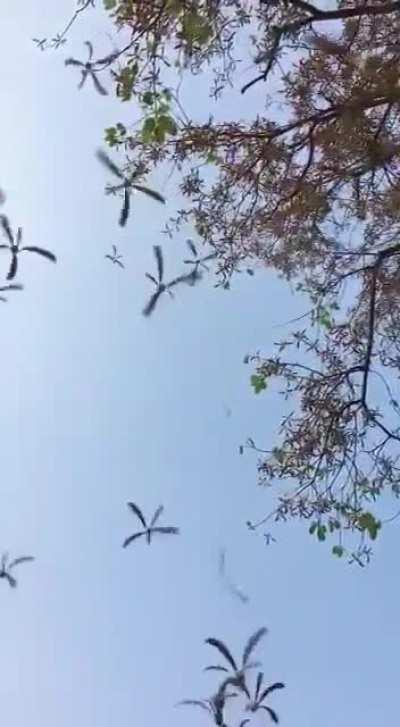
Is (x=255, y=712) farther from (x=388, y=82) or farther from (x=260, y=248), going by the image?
(x=388, y=82)

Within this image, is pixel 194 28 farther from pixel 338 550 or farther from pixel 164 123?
pixel 338 550

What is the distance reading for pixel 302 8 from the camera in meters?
1.90

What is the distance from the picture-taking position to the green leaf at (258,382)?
84.9 inches

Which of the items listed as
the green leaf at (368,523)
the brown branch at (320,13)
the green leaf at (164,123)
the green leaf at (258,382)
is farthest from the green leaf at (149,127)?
the green leaf at (368,523)

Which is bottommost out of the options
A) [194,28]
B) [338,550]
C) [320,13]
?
[338,550]

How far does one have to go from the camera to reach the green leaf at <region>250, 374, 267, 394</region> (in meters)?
2.16

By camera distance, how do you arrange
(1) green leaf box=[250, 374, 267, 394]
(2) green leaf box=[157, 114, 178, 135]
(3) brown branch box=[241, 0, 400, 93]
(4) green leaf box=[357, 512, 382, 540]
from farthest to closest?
(1) green leaf box=[250, 374, 267, 394], (4) green leaf box=[357, 512, 382, 540], (3) brown branch box=[241, 0, 400, 93], (2) green leaf box=[157, 114, 178, 135]

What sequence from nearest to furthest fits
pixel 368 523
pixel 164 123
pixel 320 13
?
1. pixel 164 123
2. pixel 320 13
3. pixel 368 523

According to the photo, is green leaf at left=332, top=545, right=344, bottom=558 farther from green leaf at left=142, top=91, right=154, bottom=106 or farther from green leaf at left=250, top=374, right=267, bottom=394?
green leaf at left=142, top=91, right=154, bottom=106

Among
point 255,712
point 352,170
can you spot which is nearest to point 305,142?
point 352,170

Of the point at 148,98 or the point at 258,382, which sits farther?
the point at 258,382

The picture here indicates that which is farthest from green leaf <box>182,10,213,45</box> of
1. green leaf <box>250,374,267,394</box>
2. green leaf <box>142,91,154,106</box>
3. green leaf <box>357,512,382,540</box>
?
green leaf <box>357,512,382,540</box>

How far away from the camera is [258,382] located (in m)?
2.17

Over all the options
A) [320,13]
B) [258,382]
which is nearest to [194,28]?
[320,13]
